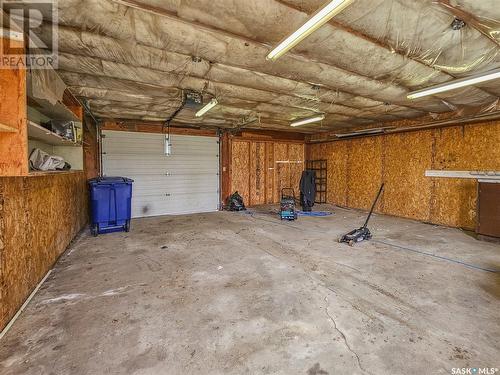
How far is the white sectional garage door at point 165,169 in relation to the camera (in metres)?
6.81

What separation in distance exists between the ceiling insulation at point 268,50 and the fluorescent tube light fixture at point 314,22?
0.08 m

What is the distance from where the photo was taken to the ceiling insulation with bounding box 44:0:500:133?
6.87 feet

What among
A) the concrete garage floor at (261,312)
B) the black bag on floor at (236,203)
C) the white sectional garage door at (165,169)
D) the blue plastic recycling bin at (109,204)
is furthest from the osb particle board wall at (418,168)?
the blue plastic recycling bin at (109,204)

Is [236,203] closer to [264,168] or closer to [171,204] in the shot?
[264,168]

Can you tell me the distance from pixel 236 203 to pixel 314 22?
251 inches

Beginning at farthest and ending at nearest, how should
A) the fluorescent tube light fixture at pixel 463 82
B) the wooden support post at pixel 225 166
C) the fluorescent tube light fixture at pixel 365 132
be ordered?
the wooden support post at pixel 225 166
the fluorescent tube light fixture at pixel 365 132
the fluorescent tube light fixture at pixel 463 82

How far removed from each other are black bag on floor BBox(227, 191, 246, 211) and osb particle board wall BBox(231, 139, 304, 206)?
57 centimetres

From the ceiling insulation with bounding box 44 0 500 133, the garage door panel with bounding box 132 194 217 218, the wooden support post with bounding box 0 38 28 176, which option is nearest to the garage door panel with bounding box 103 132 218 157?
the garage door panel with bounding box 132 194 217 218

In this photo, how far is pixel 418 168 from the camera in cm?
641

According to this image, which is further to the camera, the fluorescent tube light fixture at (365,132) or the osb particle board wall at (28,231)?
the fluorescent tube light fixture at (365,132)

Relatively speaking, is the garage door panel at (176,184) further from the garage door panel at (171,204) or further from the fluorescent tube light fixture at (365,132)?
the fluorescent tube light fixture at (365,132)

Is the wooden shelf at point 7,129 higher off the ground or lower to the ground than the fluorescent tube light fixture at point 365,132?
lower

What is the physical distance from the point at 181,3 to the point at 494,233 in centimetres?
620

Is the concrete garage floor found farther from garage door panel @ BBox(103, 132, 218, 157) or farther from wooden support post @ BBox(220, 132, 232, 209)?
wooden support post @ BBox(220, 132, 232, 209)
